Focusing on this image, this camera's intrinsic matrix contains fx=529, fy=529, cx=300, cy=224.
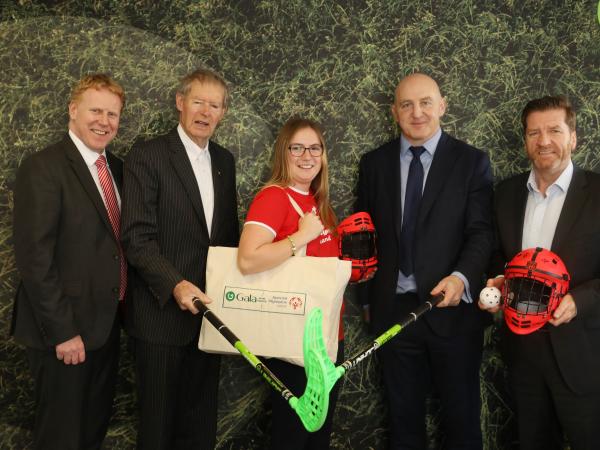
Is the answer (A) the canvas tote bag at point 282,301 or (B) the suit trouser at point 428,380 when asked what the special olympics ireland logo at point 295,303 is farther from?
(B) the suit trouser at point 428,380

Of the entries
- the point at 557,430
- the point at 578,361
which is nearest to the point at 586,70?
the point at 578,361

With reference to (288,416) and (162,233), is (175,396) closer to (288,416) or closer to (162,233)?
(288,416)

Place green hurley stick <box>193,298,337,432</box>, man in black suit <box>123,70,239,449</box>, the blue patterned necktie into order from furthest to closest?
the blue patterned necktie
man in black suit <box>123,70,239,449</box>
green hurley stick <box>193,298,337,432</box>

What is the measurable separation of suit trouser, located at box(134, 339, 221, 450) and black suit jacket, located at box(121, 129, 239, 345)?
0.09 m

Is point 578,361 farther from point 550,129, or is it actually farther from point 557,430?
point 550,129

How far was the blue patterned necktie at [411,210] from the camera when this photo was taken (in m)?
2.78

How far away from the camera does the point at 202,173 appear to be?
2.71 m

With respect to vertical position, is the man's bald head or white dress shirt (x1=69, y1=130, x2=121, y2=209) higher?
the man's bald head

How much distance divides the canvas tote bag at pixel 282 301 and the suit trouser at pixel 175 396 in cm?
39

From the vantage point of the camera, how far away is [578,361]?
2.40 metres

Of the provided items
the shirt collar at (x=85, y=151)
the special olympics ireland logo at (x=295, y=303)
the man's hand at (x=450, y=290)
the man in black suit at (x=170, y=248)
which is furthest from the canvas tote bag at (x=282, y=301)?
the shirt collar at (x=85, y=151)

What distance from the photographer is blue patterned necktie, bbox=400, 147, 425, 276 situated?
2775 mm

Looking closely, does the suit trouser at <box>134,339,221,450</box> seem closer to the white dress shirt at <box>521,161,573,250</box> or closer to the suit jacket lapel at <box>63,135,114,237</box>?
the suit jacket lapel at <box>63,135,114,237</box>

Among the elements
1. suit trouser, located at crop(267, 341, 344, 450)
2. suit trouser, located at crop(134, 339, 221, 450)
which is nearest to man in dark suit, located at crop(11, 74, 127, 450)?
suit trouser, located at crop(134, 339, 221, 450)
